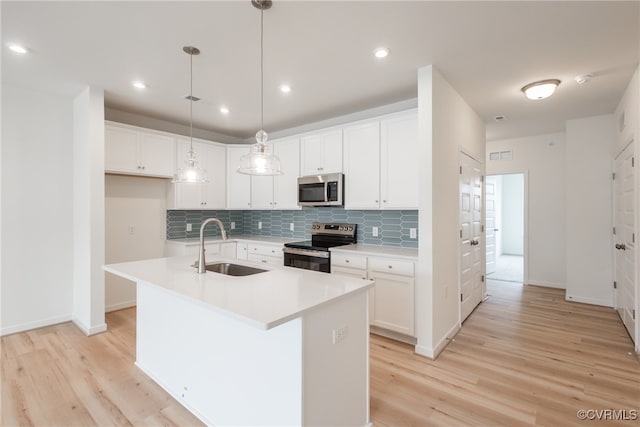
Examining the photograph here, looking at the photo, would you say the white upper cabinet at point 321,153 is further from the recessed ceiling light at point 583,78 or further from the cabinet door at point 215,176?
the recessed ceiling light at point 583,78

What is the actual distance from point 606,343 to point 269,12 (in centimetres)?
432

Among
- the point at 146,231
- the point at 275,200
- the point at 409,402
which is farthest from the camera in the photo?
the point at 275,200

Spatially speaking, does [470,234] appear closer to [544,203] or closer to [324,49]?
[544,203]

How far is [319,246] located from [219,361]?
2067mm

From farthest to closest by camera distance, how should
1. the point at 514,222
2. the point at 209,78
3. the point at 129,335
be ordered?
1. the point at 514,222
2. the point at 129,335
3. the point at 209,78

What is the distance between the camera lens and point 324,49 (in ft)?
8.18

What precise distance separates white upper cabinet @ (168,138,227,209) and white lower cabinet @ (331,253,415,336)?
8.43ft

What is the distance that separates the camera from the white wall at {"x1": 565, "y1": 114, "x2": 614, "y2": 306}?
4.21 m

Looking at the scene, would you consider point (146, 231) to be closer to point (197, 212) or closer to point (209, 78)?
point (197, 212)

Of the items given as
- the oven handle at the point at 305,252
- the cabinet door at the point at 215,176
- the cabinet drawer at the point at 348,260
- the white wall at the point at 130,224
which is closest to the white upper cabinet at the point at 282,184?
the cabinet door at the point at 215,176

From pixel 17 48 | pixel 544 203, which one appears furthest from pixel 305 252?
pixel 544 203

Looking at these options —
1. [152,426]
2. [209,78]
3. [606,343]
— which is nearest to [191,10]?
[209,78]

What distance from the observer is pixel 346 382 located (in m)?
1.75

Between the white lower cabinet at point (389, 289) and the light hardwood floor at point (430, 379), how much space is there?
236 millimetres
